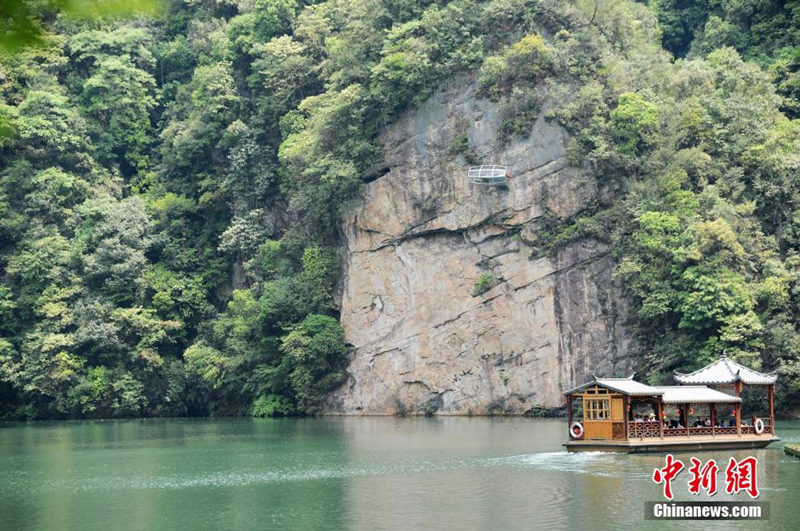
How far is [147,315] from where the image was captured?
169 ft

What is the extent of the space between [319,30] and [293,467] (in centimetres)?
3063

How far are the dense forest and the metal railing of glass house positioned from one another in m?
2.31

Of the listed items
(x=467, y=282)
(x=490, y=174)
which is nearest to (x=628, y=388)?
(x=467, y=282)

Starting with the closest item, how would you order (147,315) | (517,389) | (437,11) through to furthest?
1. (517,389)
2. (437,11)
3. (147,315)

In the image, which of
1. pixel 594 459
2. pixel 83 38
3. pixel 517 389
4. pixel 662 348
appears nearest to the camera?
pixel 594 459

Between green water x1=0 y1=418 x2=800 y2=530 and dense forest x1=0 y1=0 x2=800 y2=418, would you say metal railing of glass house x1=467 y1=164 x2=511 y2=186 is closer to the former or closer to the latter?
dense forest x1=0 y1=0 x2=800 y2=418

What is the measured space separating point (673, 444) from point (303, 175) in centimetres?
2497

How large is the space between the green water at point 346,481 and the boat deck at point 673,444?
48cm

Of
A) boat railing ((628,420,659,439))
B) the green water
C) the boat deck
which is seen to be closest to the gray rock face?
the green water

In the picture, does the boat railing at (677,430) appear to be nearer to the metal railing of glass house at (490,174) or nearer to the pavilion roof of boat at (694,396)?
the pavilion roof of boat at (694,396)

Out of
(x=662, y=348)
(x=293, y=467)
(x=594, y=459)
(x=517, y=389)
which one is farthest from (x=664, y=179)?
(x=293, y=467)

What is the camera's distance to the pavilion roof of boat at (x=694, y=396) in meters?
29.2

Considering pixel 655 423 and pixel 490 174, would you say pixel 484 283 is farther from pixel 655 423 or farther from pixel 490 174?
pixel 655 423

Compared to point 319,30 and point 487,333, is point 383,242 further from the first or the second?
point 319,30
